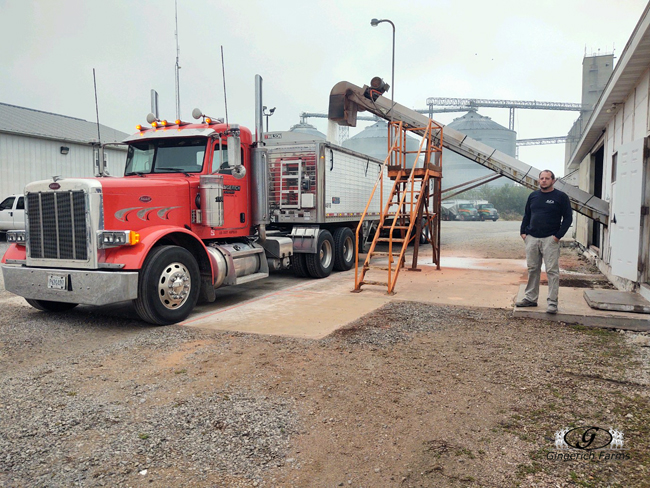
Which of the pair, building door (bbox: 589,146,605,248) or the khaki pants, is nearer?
the khaki pants

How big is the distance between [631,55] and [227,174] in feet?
20.6

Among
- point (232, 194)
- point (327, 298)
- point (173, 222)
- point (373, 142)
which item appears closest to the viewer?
point (173, 222)

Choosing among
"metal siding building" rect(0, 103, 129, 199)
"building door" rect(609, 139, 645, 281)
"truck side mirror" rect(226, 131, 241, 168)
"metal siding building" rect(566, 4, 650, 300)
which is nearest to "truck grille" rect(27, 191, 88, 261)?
"truck side mirror" rect(226, 131, 241, 168)

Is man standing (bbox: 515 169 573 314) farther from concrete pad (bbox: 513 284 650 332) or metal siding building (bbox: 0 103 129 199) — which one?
metal siding building (bbox: 0 103 129 199)

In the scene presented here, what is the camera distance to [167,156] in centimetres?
786

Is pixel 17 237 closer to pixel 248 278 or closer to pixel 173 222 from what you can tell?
pixel 173 222

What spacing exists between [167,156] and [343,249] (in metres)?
5.24

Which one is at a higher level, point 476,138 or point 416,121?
point 476,138

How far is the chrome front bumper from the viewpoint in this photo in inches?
235

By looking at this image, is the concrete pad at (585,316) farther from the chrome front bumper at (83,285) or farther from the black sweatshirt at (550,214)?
the chrome front bumper at (83,285)

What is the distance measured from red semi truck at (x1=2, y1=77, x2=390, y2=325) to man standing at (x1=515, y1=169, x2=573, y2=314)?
4.32 m

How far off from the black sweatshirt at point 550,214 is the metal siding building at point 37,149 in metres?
17.7

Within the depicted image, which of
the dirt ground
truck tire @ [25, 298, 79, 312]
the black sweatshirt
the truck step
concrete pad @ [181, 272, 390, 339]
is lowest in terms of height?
the dirt ground

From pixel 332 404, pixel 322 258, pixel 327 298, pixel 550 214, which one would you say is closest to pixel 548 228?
pixel 550 214
